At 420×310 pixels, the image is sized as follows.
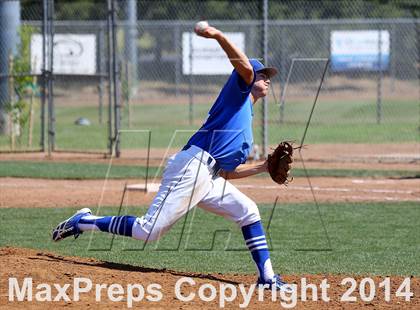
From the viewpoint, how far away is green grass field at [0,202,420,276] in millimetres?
9469

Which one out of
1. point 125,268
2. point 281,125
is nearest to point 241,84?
point 125,268

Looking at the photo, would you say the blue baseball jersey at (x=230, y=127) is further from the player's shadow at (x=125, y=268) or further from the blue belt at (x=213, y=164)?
the player's shadow at (x=125, y=268)

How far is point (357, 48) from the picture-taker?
27.3 meters

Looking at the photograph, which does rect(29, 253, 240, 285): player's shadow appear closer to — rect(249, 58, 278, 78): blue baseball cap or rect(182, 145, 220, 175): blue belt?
rect(182, 145, 220, 175): blue belt

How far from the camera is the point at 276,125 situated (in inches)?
1065

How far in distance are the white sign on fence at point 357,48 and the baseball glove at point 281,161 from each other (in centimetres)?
1873

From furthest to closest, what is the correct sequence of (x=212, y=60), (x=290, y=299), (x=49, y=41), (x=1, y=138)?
1. (x=212, y=60)
2. (x=1, y=138)
3. (x=49, y=41)
4. (x=290, y=299)

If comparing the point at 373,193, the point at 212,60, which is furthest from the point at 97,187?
the point at 212,60

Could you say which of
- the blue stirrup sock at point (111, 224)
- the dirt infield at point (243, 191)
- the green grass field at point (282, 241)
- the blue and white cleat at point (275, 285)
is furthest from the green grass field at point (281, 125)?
the blue and white cleat at point (275, 285)

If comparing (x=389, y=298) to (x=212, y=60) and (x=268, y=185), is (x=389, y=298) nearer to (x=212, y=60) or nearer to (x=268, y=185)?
(x=268, y=185)

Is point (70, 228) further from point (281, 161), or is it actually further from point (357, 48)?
point (357, 48)

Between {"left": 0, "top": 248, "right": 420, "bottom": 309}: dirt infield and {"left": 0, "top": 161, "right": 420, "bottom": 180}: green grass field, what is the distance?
302 inches

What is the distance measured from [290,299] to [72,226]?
6.98 feet

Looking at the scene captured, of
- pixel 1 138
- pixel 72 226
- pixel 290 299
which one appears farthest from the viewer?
pixel 1 138
